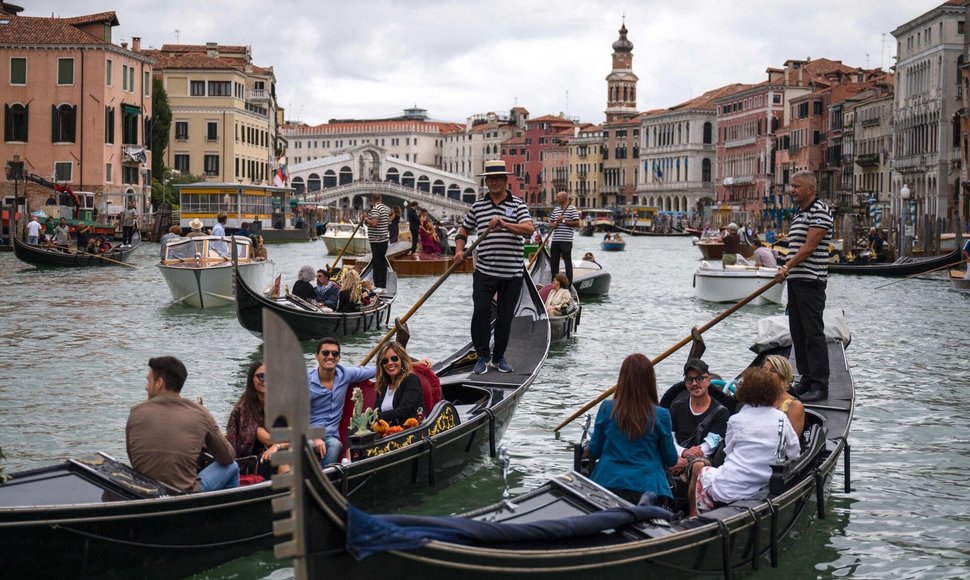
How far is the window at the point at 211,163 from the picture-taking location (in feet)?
139

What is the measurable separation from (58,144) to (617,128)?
50.5 meters

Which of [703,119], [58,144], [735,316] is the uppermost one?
[703,119]

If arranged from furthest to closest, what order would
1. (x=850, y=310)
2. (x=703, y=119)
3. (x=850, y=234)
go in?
(x=703, y=119) < (x=850, y=234) < (x=850, y=310)

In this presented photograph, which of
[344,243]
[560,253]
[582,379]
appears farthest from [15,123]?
[582,379]

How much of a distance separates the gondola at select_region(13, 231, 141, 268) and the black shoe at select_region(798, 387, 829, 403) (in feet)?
49.4

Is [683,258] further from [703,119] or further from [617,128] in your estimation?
[617,128]

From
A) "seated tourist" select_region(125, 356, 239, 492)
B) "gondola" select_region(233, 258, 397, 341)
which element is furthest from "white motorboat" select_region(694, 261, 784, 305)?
"seated tourist" select_region(125, 356, 239, 492)

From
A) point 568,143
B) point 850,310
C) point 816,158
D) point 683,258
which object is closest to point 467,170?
point 568,143

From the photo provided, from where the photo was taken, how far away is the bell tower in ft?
266

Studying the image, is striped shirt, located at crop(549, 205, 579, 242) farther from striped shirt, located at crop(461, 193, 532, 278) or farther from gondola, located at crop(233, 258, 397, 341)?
striped shirt, located at crop(461, 193, 532, 278)

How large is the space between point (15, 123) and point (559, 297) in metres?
21.7

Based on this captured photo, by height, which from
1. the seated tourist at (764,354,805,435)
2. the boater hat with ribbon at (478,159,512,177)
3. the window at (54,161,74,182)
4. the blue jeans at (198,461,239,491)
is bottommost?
the blue jeans at (198,461,239,491)

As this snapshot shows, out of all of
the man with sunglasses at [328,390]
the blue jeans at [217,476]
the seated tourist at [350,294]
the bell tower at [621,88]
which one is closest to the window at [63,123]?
the seated tourist at [350,294]

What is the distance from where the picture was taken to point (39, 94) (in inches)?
1155
